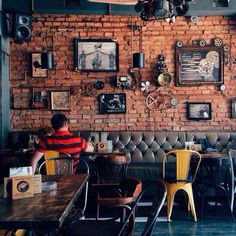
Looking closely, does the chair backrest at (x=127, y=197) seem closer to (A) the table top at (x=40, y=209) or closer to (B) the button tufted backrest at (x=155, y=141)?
(A) the table top at (x=40, y=209)

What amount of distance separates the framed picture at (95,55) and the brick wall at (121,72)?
4.2 inches

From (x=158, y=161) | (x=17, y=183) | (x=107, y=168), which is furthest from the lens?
(x=158, y=161)

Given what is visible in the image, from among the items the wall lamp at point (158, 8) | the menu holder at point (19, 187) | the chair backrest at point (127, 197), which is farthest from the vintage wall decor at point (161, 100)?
the menu holder at point (19, 187)

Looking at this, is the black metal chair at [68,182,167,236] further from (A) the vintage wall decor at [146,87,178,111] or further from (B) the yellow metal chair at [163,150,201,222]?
(A) the vintage wall decor at [146,87,178,111]

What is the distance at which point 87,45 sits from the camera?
286 inches

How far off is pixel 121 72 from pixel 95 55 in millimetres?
552

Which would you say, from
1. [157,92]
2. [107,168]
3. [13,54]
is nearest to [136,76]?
[157,92]

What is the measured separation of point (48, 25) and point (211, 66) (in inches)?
118

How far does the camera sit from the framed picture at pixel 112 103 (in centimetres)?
728

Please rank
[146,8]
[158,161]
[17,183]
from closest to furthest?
[17,183] < [146,8] < [158,161]

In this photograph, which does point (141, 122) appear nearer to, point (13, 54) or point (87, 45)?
point (87, 45)

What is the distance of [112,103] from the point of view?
729cm

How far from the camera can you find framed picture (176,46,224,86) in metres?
7.25

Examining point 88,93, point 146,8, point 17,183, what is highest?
point 146,8
